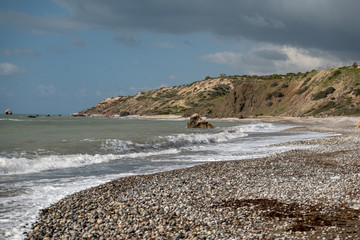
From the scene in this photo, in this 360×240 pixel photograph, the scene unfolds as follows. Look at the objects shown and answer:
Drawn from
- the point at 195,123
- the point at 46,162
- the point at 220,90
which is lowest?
the point at 46,162

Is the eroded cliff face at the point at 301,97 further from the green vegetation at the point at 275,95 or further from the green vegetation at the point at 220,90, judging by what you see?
the green vegetation at the point at 220,90

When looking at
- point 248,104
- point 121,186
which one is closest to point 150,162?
point 121,186

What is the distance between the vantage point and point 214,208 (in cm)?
942

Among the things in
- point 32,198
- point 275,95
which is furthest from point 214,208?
point 275,95

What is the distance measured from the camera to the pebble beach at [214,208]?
7602mm

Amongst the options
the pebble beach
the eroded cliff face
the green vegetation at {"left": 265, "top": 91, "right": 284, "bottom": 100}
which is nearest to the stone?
the eroded cliff face

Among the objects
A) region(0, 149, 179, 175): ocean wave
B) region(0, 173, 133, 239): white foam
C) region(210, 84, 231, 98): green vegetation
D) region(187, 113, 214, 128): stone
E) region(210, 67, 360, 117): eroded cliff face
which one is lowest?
region(0, 173, 133, 239): white foam

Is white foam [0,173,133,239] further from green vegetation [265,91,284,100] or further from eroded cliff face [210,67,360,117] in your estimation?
green vegetation [265,91,284,100]

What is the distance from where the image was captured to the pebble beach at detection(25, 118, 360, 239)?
299 inches

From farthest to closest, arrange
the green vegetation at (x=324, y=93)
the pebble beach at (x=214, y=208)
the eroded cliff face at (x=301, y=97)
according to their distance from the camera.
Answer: the green vegetation at (x=324, y=93) < the eroded cliff face at (x=301, y=97) < the pebble beach at (x=214, y=208)

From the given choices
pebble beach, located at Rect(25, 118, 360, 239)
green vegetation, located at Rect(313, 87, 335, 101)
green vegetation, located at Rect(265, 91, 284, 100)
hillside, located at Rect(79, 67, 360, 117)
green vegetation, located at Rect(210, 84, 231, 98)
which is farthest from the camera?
green vegetation, located at Rect(210, 84, 231, 98)

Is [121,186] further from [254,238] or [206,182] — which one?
[254,238]

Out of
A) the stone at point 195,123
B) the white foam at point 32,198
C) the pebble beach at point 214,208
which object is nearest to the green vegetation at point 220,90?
the stone at point 195,123

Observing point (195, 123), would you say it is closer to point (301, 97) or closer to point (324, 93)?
point (324, 93)
